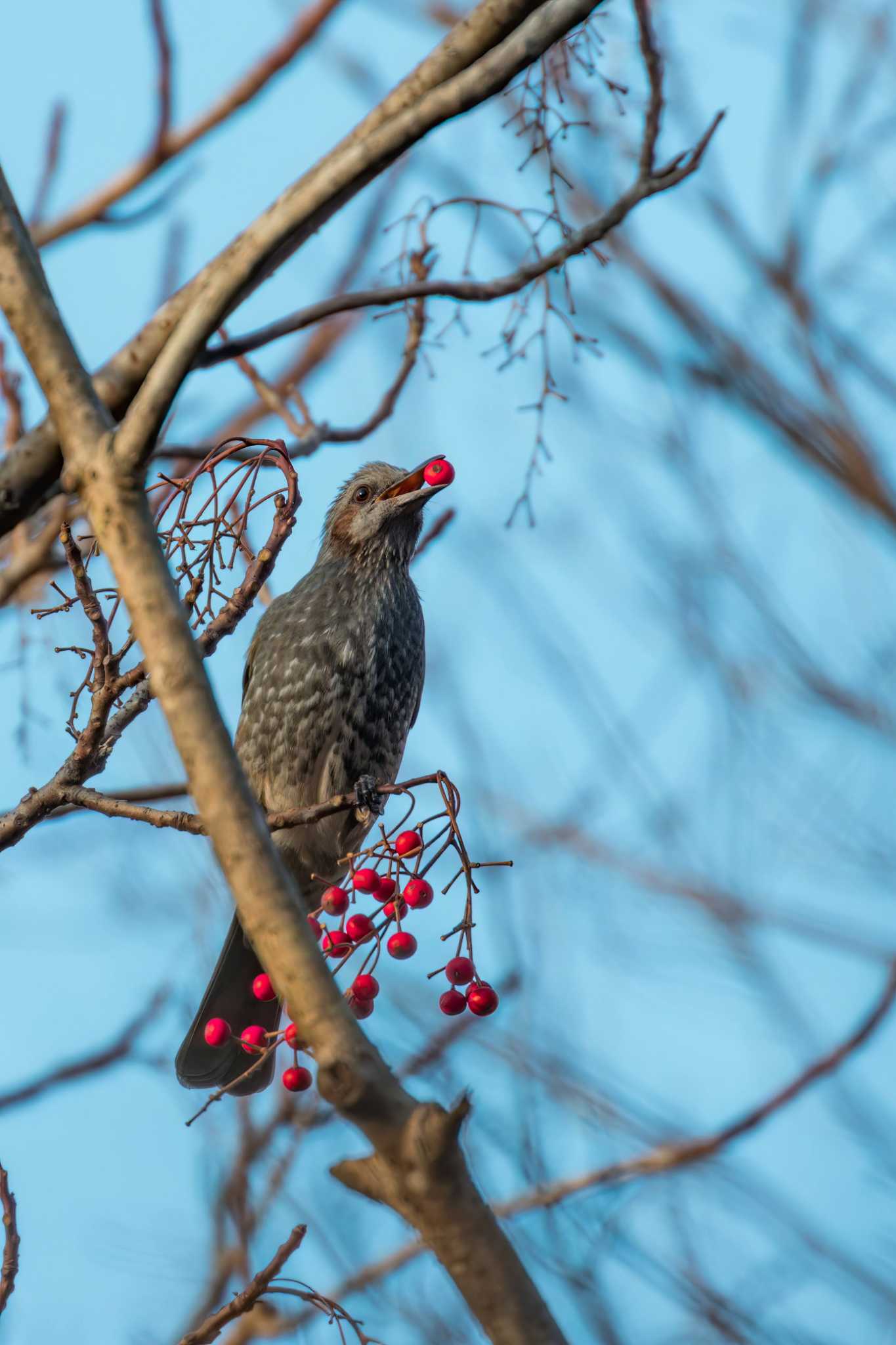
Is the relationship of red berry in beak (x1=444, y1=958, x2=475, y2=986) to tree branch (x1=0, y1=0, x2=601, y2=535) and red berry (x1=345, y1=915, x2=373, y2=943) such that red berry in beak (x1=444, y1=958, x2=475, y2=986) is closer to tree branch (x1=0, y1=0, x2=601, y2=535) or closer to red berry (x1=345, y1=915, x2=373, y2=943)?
red berry (x1=345, y1=915, x2=373, y2=943)

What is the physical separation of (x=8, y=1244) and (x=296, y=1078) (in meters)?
0.92

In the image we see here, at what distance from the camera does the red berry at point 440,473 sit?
5.09 meters

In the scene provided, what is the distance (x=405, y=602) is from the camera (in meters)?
5.53

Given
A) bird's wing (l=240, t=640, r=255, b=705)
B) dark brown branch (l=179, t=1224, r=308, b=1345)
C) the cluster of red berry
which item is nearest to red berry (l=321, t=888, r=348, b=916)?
the cluster of red berry

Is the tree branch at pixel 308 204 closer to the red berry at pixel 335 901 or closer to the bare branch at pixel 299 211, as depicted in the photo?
the bare branch at pixel 299 211

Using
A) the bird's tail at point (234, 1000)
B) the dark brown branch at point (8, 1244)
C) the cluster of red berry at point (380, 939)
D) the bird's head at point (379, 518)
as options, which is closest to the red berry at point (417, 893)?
the cluster of red berry at point (380, 939)

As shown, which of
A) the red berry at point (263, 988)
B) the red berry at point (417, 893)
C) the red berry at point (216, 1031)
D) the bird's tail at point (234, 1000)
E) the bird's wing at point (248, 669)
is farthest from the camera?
the bird's wing at point (248, 669)

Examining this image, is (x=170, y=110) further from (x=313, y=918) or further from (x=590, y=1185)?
(x=590, y=1185)

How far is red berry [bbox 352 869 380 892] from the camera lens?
10.6ft

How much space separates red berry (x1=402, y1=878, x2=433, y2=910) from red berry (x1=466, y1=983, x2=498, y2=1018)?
9.3 inches

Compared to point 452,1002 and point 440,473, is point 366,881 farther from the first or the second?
point 440,473

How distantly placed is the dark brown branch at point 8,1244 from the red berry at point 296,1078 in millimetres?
833

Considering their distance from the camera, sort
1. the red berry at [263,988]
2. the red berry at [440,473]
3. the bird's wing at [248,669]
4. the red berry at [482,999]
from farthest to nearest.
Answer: the bird's wing at [248,669], the red berry at [440,473], the red berry at [263,988], the red berry at [482,999]

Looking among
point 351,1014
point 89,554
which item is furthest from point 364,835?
point 351,1014
